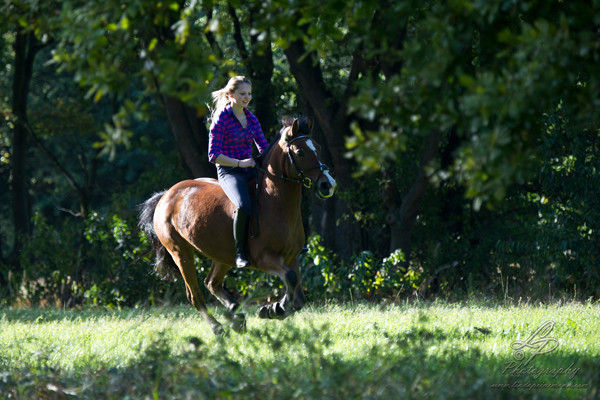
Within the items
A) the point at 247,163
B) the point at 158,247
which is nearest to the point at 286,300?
the point at 247,163

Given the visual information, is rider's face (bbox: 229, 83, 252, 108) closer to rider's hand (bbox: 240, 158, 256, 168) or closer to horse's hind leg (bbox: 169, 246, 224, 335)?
rider's hand (bbox: 240, 158, 256, 168)

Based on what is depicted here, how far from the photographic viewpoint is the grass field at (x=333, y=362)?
494 centimetres

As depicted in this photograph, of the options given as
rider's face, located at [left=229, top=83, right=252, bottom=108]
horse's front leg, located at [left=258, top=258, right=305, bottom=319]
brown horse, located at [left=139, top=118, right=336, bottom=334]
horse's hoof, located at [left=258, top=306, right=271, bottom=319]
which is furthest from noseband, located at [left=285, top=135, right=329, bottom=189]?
horse's hoof, located at [left=258, top=306, right=271, bottom=319]

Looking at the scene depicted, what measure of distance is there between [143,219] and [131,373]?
5.01 meters

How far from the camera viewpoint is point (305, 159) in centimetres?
795

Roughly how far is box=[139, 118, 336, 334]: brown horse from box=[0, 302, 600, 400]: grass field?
0.71 metres

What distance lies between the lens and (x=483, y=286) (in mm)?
14516

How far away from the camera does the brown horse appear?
26.1ft

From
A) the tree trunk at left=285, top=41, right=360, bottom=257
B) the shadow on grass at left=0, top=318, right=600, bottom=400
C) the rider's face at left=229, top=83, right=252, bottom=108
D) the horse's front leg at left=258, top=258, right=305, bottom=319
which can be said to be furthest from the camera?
the tree trunk at left=285, top=41, right=360, bottom=257

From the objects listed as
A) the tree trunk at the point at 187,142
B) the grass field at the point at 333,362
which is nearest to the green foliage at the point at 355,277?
the tree trunk at the point at 187,142

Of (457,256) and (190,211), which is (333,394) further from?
(457,256)

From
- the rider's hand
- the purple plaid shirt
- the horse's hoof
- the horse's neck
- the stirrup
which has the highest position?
the purple plaid shirt

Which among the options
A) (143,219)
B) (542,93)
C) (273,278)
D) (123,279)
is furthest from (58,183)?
(542,93)

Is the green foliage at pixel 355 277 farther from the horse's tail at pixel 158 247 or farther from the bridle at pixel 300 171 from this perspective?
the bridle at pixel 300 171
